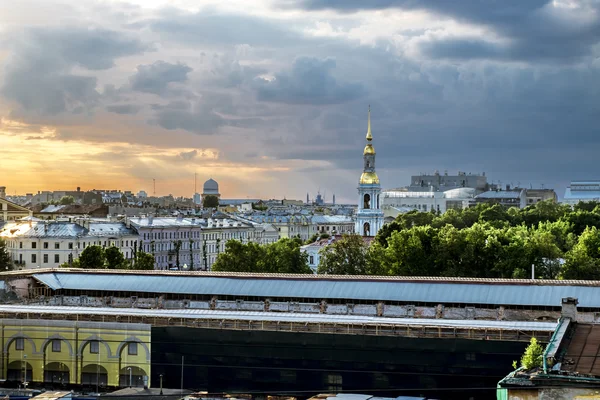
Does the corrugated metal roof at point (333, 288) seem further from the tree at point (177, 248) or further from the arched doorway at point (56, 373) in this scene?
the tree at point (177, 248)

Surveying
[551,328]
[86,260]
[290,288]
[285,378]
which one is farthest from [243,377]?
[86,260]

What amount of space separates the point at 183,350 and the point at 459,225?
291 ft

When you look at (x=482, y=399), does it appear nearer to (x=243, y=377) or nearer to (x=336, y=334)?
(x=336, y=334)

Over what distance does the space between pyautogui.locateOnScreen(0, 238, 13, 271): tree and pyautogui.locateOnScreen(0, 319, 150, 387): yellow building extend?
45299mm

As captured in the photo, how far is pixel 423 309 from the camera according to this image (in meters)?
50.4

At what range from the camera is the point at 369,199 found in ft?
418

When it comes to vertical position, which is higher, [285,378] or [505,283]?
[505,283]

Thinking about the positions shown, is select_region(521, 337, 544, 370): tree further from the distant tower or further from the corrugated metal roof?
the distant tower

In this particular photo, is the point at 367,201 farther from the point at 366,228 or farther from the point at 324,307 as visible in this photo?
the point at 324,307

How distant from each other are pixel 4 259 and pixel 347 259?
3144cm

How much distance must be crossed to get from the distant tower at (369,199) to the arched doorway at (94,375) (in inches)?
3056

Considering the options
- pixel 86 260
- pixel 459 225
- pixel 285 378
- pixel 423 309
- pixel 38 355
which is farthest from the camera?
pixel 459 225

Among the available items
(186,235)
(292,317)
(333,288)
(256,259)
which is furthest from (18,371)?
(186,235)

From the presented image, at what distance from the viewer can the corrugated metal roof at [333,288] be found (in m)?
49.3
